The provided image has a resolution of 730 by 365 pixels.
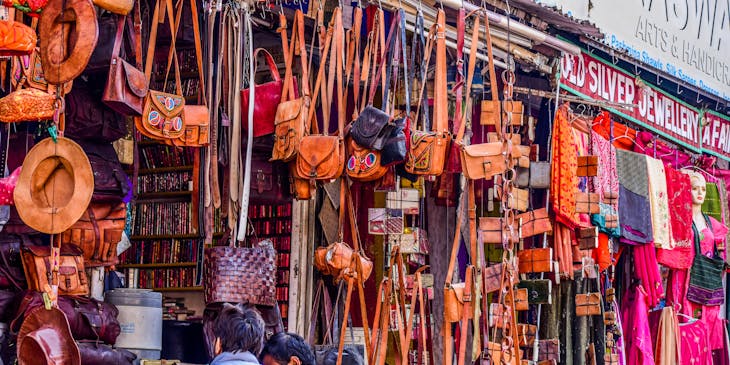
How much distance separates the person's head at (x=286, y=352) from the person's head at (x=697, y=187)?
5560 mm

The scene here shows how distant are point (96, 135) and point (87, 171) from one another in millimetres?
849

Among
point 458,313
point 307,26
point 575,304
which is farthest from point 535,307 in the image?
point 307,26

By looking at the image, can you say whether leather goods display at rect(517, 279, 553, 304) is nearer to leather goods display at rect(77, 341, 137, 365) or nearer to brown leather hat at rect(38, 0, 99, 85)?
leather goods display at rect(77, 341, 137, 365)

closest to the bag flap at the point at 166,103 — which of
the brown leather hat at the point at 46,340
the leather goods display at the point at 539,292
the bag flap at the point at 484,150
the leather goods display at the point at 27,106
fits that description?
the leather goods display at the point at 27,106

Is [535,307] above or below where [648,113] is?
below

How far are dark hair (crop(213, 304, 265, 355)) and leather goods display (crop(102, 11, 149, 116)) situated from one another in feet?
3.25

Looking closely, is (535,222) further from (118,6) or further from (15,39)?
(15,39)

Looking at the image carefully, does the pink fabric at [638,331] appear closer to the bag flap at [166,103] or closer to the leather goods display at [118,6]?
the bag flap at [166,103]

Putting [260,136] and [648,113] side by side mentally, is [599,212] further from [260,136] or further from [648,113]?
[260,136]

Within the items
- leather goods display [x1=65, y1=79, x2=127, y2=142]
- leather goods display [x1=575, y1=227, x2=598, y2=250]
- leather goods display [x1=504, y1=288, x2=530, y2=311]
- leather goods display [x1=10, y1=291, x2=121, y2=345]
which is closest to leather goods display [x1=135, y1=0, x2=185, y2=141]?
leather goods display [x1=65, y1=79, x2=127, y2=142]

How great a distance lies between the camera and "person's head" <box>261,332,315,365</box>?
5.32 metres

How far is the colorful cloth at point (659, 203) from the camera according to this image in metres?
9.51

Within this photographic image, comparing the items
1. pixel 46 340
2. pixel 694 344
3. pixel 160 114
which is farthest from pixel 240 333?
pixel 694 344

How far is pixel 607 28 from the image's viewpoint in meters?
8.58
